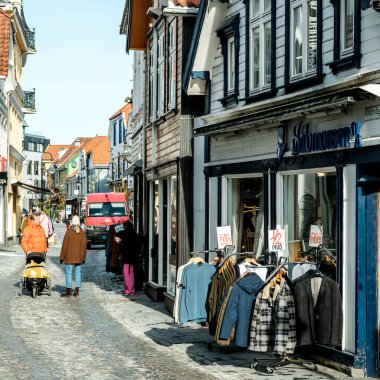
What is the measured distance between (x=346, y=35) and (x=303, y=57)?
127cm

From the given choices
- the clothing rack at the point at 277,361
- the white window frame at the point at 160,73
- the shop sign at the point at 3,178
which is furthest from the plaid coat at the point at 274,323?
the shop sign at the point at 3,178

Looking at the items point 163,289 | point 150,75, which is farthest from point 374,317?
point 150,75

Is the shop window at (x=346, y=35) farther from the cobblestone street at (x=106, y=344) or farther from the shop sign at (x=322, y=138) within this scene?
the cobblestone street at (x=106, y=344)

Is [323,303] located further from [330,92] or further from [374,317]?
[330,92]

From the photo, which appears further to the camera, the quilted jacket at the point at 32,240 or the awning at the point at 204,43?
the quilted jacket at the point at 32,240

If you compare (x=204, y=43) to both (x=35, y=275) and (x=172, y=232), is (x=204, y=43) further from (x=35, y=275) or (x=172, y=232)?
(x=35, y=275)

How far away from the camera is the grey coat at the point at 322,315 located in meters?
10.3

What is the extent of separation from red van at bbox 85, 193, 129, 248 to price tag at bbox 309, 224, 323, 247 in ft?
97.0

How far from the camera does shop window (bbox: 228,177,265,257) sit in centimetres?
1367

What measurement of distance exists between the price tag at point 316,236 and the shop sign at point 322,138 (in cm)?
101

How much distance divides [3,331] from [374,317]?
6.35 metres

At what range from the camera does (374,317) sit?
412 inches

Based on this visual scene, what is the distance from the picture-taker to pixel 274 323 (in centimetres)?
1044

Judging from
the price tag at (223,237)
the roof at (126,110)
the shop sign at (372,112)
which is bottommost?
the price tag at (223,237)
